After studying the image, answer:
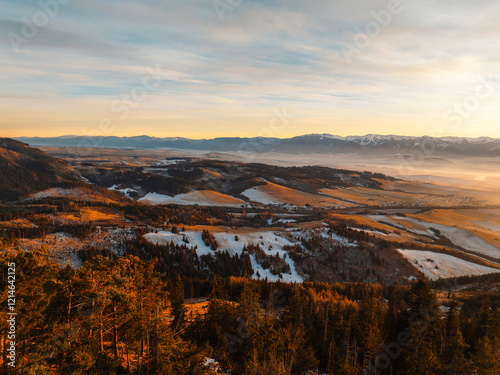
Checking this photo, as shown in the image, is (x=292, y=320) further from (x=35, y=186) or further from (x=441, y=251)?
(x=35, y=186)

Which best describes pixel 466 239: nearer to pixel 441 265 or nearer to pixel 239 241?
pixel 441 265

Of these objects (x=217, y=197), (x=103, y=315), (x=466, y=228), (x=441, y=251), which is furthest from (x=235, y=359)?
(x=217, y=197)

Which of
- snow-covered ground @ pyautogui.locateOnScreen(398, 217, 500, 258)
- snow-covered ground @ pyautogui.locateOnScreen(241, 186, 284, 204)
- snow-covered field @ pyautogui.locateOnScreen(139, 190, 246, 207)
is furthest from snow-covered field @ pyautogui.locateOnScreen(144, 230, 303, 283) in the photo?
snow-covered ground @ pyautogui.locateOnScreen(241, 186, 284, 204)

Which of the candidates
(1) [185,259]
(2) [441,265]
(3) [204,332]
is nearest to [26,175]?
(1) [185,259]

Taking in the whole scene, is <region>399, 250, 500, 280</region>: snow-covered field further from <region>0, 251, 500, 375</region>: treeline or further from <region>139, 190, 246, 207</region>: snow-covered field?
<region>139, 190, 246, 207</region>: snow-covered field

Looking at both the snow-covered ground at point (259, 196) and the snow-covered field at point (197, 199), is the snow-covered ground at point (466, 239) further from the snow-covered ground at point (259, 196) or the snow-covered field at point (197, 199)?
the snow-covered field at point (197, 199)

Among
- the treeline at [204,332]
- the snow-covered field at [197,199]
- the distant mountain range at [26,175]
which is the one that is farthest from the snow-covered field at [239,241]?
the distant mountain range at [26,175]
